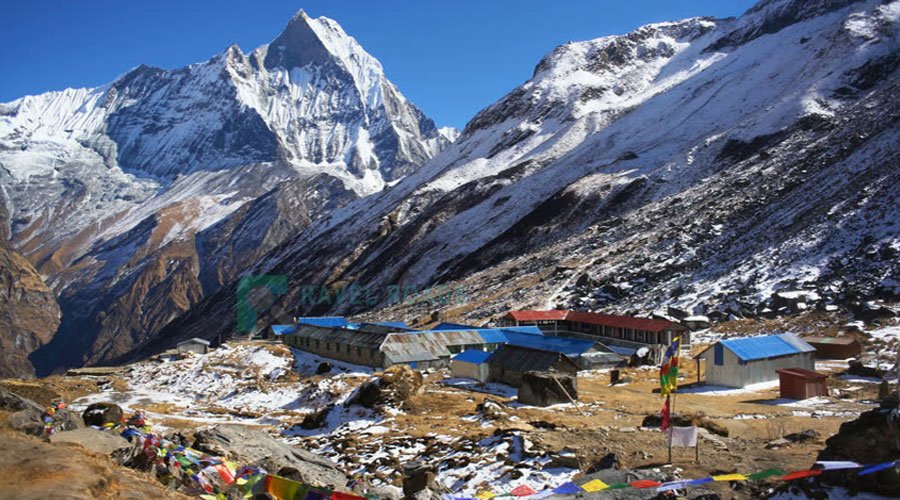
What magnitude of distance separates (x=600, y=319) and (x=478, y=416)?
29.3 metres

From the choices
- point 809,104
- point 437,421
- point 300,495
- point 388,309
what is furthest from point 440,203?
point 300,495

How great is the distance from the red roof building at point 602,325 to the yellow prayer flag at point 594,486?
1028 inches

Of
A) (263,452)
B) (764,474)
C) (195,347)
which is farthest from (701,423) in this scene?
(195,347)

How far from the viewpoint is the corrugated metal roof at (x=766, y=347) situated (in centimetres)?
3703

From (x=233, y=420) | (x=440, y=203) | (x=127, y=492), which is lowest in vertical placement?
(x=233, y=420)

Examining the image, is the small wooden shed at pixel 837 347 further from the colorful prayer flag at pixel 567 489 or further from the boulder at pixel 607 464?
the colorful prayer flag at pixel 567 489

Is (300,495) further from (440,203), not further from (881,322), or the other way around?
(440,203)

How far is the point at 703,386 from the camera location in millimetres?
37156

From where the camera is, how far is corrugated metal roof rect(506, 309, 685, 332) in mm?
48000

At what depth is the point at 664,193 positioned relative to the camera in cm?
9356

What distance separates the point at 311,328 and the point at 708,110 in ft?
314

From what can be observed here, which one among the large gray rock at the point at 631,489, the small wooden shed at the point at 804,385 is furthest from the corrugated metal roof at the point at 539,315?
the large gray rock at the point at 631,489

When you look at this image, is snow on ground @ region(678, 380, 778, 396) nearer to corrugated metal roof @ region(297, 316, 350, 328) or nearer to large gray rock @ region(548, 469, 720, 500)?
large gray rock @ region(548, 469, 720, 500)

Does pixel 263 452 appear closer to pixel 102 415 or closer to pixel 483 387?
pixel 102 415
